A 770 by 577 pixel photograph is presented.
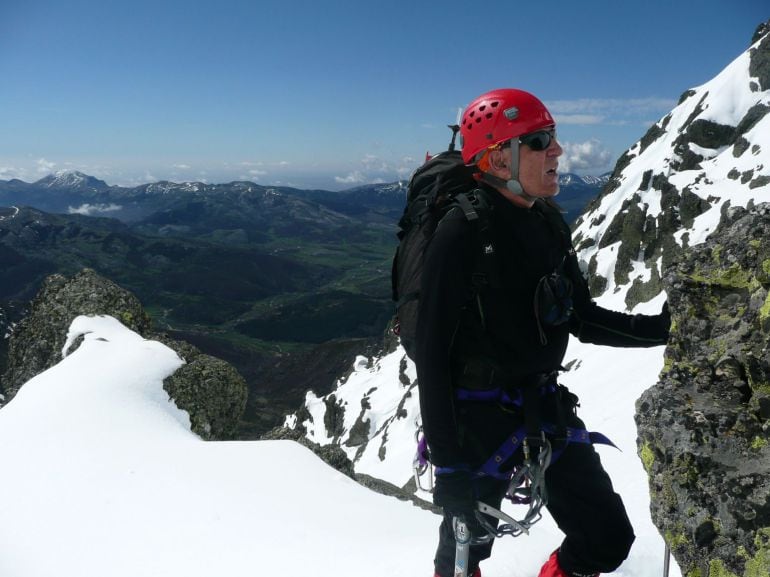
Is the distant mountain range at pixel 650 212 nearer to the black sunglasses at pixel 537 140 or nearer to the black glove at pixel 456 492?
the black sunglasses at pixel 537 140

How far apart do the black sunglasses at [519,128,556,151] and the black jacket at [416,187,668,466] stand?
517 millimetres

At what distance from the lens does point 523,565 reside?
613cm

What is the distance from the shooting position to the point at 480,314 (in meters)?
4.29

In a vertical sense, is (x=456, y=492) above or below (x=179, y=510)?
above

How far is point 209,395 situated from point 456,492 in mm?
13485

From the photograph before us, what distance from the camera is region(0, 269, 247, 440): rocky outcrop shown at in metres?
15.9

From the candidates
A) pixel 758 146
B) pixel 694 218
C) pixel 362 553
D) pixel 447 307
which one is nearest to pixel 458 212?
Answer: pixel 447 307

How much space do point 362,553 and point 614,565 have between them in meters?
3.77

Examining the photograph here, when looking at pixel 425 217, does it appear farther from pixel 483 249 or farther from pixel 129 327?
pixel 129 327

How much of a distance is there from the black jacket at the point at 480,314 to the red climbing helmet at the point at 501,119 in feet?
1.49

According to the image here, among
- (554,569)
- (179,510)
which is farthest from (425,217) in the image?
(179,510)

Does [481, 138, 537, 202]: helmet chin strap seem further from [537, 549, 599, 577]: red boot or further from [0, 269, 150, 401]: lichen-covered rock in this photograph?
[0, 269, 150, 401]: lichen-covered rock

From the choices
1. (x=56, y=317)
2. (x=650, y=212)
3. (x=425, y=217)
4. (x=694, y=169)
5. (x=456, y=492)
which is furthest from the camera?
(x=694, y=169)

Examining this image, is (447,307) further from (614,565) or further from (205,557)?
(205,557)
